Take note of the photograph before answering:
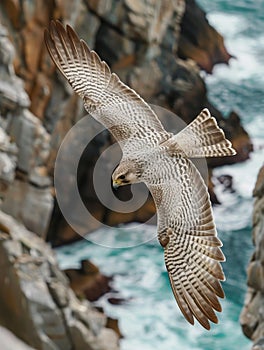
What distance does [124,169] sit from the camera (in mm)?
7750

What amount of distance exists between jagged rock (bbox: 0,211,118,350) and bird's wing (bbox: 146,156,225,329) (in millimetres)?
8394

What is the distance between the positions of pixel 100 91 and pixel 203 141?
200 centimetres

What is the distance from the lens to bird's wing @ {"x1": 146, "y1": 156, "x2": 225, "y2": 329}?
24.6 ft

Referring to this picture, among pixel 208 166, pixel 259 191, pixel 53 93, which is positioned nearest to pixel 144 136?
pixel 259 191

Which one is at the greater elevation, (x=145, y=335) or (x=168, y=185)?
(x=168, y=185)

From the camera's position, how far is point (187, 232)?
311 inches

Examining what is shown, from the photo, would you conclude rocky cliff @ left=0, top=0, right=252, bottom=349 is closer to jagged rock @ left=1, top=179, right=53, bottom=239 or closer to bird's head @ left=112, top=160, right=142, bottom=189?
jagged rock @ left=1, top=179, right=53, bottom=239

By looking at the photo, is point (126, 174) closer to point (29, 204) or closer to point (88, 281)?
point (29, 204)

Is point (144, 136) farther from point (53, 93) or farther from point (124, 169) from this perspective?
point (53, 93)

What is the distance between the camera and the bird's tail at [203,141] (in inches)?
304

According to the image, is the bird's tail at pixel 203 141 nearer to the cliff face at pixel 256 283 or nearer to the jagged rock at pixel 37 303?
the cliff face at pixel 256 283

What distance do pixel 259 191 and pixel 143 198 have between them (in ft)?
54.5

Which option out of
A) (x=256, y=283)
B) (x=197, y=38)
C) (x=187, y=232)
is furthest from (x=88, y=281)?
(x=187, y=232)

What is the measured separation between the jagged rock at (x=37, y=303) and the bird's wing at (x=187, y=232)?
330 inches
